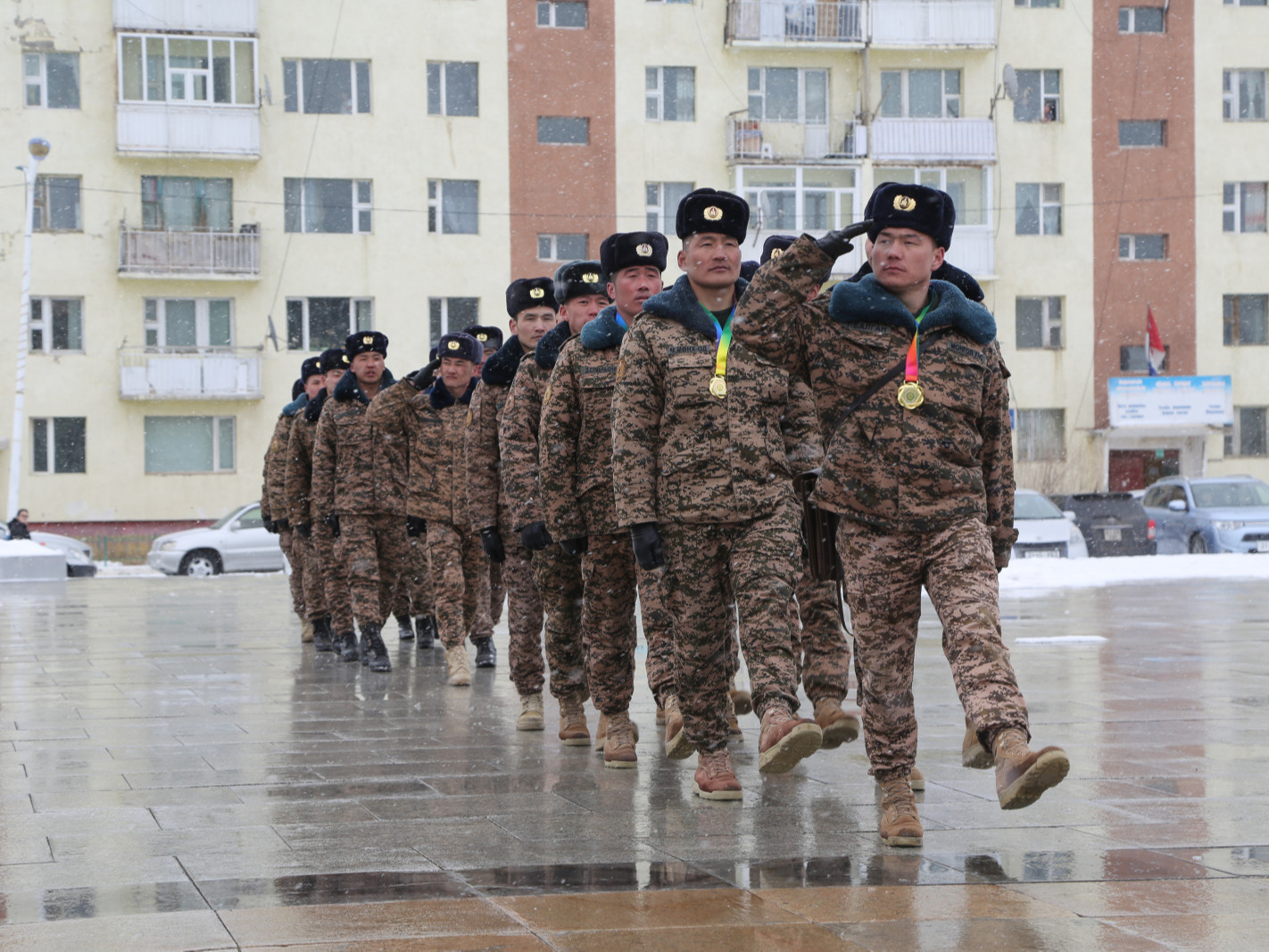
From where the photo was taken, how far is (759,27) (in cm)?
4009

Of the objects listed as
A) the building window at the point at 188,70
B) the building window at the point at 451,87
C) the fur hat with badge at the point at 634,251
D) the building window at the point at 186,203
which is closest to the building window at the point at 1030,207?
the building window at the point at 451,87

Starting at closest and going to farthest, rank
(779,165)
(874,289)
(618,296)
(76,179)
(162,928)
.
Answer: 1. (162,928)
2. (874,289)
3. (618,296)
4. (76,179)
5. (779,165)

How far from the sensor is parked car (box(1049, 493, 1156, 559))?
92.7ft

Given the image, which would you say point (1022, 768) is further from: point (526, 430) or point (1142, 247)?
point (1142, 247)

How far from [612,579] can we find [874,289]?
2334mm

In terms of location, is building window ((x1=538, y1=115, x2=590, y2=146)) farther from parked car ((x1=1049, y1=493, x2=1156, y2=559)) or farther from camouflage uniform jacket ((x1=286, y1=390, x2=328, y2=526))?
camouflage uniform jacket ((x1=286, y1=390, x2=328, y2=526))

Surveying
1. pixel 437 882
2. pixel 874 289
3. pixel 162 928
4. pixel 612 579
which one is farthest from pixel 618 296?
pixel 162 928

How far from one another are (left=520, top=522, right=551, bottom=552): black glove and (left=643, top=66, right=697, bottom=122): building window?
1310 inches

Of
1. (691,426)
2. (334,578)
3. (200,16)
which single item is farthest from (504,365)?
(200,16)

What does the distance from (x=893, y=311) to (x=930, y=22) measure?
122 feet

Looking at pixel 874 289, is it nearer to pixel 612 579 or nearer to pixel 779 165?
pixel 612 579

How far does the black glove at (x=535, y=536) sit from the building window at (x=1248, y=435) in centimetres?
3725

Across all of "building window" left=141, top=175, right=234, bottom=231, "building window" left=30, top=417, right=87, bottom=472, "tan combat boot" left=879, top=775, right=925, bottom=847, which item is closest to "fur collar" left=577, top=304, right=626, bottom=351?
"tan combat boot" left=879, top=775, right=925, bottom=847

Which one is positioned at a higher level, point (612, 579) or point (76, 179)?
point (76, 179)
